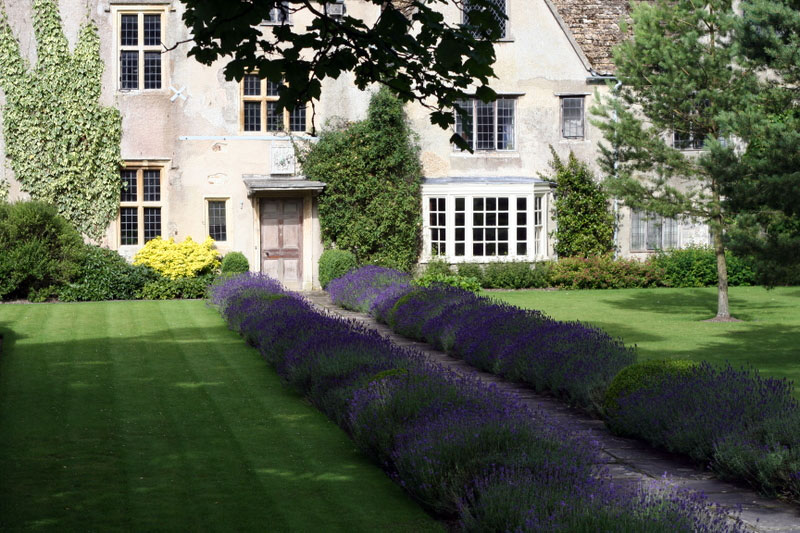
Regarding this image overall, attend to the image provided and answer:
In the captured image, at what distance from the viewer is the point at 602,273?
2677 cm

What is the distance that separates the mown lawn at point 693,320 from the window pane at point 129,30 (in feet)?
36.9

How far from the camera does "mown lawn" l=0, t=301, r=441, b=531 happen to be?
6969 mm

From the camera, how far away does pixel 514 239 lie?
26969 mm

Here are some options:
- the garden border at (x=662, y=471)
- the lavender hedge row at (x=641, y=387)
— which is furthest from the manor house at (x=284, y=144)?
the garden border at (x=662, y=471)

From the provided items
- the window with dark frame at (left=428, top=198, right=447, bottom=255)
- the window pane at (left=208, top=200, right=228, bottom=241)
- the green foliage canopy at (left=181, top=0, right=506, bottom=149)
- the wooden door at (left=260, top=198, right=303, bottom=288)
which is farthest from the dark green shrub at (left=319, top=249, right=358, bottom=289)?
the green foliage canopy at (left=181, top=0, right=506, bottom=149)

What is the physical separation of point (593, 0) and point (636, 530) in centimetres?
2638

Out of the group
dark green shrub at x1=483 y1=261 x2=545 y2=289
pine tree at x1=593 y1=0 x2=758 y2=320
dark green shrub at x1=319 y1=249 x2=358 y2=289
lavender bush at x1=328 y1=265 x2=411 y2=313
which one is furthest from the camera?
dark green shrub at x1=483 y1=261 x2=545 y2=289

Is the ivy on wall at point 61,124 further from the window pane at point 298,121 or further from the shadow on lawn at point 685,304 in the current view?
the shadow on lawn at point 685,304

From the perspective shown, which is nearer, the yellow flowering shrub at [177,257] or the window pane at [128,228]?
the yellow flowering shrub at [177,257]

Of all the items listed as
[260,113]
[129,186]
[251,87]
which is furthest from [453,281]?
[129,186]

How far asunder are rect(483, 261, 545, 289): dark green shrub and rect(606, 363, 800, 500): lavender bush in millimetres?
16724

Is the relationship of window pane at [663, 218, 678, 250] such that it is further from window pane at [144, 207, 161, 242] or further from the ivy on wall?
the ivy on wall

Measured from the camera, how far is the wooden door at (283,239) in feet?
83.2

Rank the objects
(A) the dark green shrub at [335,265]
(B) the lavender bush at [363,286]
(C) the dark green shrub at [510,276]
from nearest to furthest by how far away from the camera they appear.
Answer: (B) the lavender bush at [363,286], (A) the dark green shrub at [335,265], (C) the dark green shrub at [510,276]
